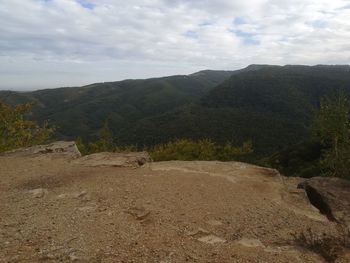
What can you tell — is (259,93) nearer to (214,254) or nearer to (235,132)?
(235,132)

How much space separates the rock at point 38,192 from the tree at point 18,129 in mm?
17808

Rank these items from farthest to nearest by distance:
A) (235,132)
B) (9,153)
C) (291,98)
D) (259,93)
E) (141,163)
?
(259,93) → (291,98) → (235,132) → (9,153) → (141,163)

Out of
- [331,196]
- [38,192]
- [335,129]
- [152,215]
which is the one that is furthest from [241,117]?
[152,215]

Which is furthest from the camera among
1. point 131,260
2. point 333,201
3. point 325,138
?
point 325,138

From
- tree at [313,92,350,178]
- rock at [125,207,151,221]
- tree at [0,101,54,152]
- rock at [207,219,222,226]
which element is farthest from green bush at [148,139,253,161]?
rock at [207,219,222,226]

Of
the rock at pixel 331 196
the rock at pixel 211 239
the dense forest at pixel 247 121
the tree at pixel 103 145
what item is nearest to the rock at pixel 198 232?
the rock at pixel 211 239

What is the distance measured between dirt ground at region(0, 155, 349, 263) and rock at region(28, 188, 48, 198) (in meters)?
0.03

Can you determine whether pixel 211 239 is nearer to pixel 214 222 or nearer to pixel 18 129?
pixel 214 222

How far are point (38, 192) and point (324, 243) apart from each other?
726 centimetres

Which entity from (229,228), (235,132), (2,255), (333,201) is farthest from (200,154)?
(235,132)

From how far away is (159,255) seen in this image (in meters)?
6.95

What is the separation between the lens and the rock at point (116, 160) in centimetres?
1429

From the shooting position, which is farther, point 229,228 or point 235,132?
point 235,132

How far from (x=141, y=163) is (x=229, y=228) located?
271 inches
